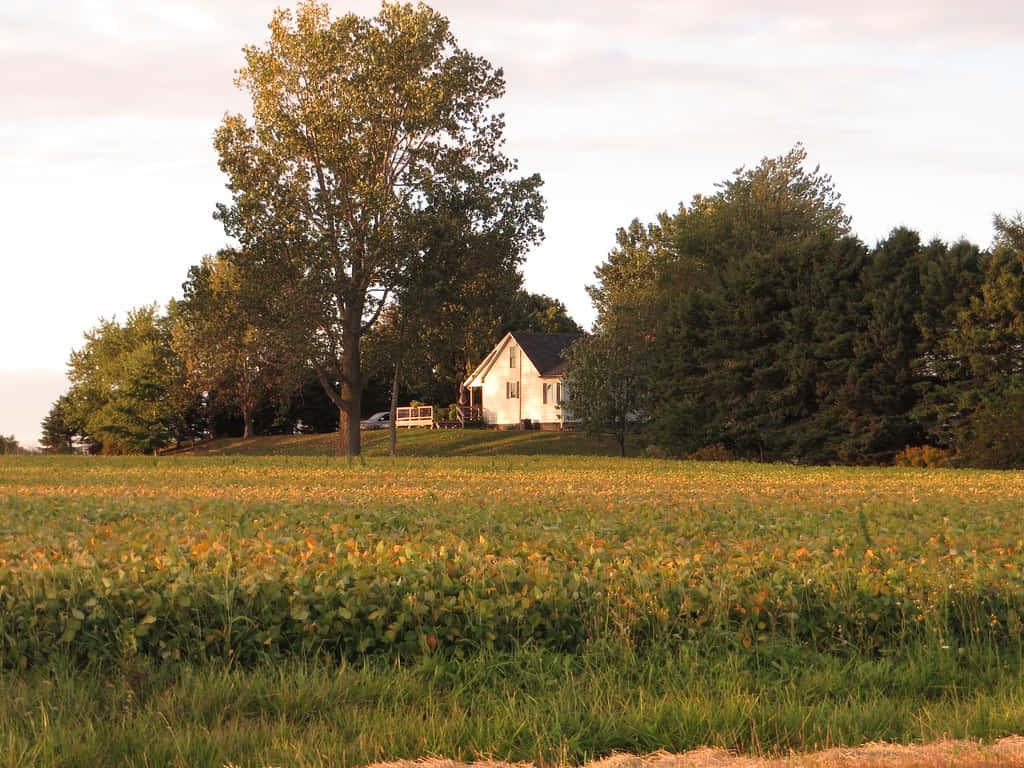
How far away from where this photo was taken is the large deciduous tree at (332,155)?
133 feet

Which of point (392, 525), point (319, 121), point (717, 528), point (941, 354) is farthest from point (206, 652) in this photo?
point (319, 121)

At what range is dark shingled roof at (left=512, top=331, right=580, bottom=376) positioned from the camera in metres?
72.4

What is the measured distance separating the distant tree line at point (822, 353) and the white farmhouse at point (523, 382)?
20.2 metres

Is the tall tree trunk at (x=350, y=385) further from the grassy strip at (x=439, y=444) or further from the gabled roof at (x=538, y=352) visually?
the gabled roof at (x=538, y=352)

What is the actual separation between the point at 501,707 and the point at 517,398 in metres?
69.8

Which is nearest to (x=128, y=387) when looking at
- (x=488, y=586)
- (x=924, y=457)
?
(x=924, y=457)

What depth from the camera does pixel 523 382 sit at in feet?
245

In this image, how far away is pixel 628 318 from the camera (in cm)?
5288

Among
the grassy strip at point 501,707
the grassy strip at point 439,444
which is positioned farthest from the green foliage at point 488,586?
the grassy strip at point 439,444

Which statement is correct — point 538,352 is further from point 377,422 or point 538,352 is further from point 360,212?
point 360,212

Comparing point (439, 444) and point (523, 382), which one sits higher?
point (523, 382)

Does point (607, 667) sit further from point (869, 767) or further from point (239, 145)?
point (239, 145)

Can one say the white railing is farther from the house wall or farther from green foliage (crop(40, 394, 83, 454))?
green foliage (crop(40, 394, 83, 454))

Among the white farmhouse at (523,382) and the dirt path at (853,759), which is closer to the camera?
the dirt path at (853,759)
